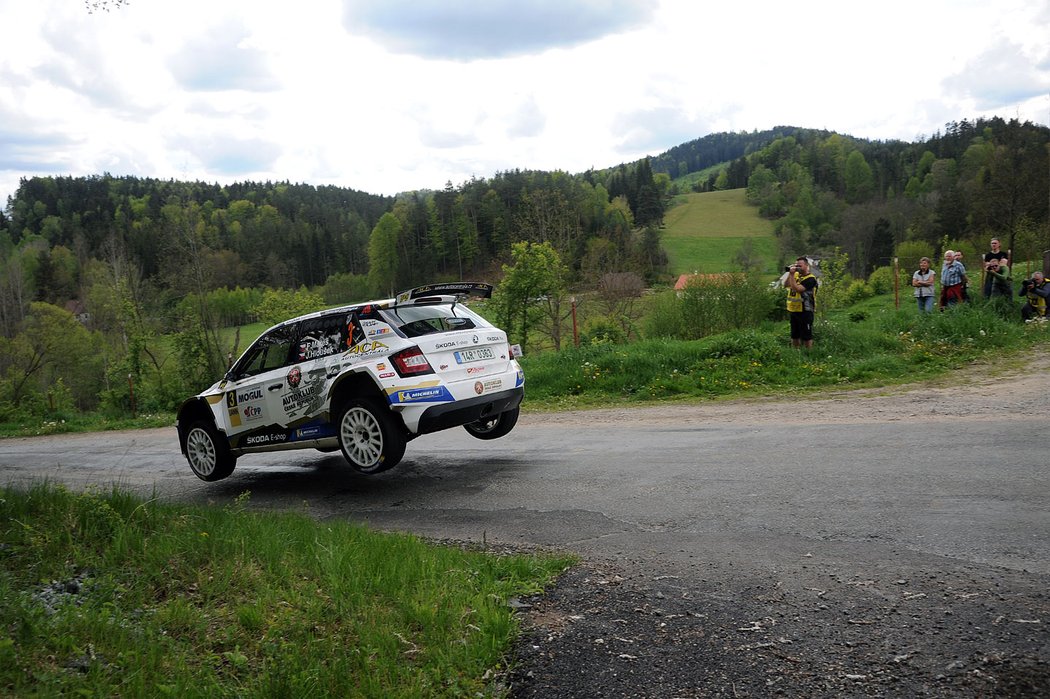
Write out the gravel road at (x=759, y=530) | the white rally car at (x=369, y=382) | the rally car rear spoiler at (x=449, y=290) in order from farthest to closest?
the rally car rear spoiler at (x=449, y=290)
the white rally car at (x=369, y=382)
the gravel road at (x=759, y=530)

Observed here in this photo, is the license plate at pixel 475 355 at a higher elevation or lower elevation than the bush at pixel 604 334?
higher

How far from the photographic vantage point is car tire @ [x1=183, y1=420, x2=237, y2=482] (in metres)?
9.06

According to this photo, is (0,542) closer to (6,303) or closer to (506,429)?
(506,429)

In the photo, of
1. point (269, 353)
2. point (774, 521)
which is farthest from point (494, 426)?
point (774, 521)

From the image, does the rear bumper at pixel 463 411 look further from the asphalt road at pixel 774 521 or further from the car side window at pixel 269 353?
the car side window at pixel 269 353

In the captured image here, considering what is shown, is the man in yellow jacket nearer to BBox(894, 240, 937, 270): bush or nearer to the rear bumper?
the rear bumper

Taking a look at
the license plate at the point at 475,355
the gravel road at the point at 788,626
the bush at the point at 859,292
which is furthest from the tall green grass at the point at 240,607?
the bush at the point at 859,292

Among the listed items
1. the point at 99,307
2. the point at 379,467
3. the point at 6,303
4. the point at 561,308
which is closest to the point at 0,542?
the point at 379,467

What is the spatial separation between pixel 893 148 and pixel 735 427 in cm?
13052

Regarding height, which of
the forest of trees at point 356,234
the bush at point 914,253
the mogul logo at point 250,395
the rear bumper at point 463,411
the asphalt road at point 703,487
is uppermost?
the forest of trees at point 356,234

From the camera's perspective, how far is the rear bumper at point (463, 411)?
7.21 meters

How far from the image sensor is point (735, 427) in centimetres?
917

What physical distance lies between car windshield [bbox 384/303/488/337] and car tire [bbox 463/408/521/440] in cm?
132

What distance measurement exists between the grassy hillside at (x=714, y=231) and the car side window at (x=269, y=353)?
70650mm
